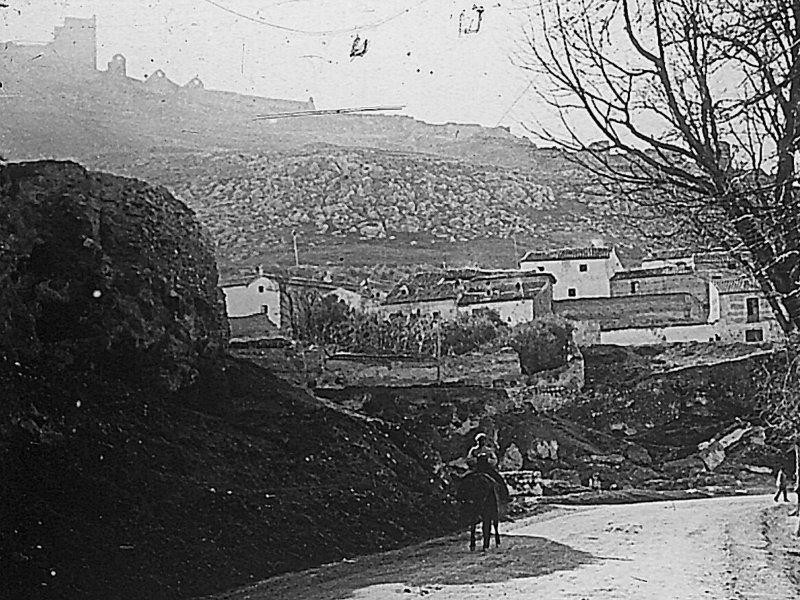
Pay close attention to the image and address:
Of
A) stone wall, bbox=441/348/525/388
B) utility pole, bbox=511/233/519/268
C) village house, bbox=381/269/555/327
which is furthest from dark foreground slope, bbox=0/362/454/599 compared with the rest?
utility pole, bbox=511/233/519/268

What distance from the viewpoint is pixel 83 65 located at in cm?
291

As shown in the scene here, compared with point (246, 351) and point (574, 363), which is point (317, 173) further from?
point (574, 363)

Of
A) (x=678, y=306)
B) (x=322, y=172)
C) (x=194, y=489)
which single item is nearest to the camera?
(x=194, y=489)

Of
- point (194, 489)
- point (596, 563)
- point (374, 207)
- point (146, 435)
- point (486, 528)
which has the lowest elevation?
point (596, 563)

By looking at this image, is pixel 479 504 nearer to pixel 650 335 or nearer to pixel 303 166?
pixel 650 335

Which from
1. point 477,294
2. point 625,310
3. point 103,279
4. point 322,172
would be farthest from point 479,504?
point 103,279

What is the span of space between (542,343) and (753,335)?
0.69 m

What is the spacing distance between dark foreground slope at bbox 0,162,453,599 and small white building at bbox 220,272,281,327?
0.14 feet

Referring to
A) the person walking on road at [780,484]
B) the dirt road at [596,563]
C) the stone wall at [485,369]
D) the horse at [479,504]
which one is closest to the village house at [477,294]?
the stone wall at [485,369]

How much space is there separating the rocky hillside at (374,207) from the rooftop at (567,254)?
0.10ft

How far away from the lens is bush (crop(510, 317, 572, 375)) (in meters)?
3.00

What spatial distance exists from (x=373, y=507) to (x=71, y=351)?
95cm

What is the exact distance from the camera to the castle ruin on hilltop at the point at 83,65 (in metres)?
2.91

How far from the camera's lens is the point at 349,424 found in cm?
290
